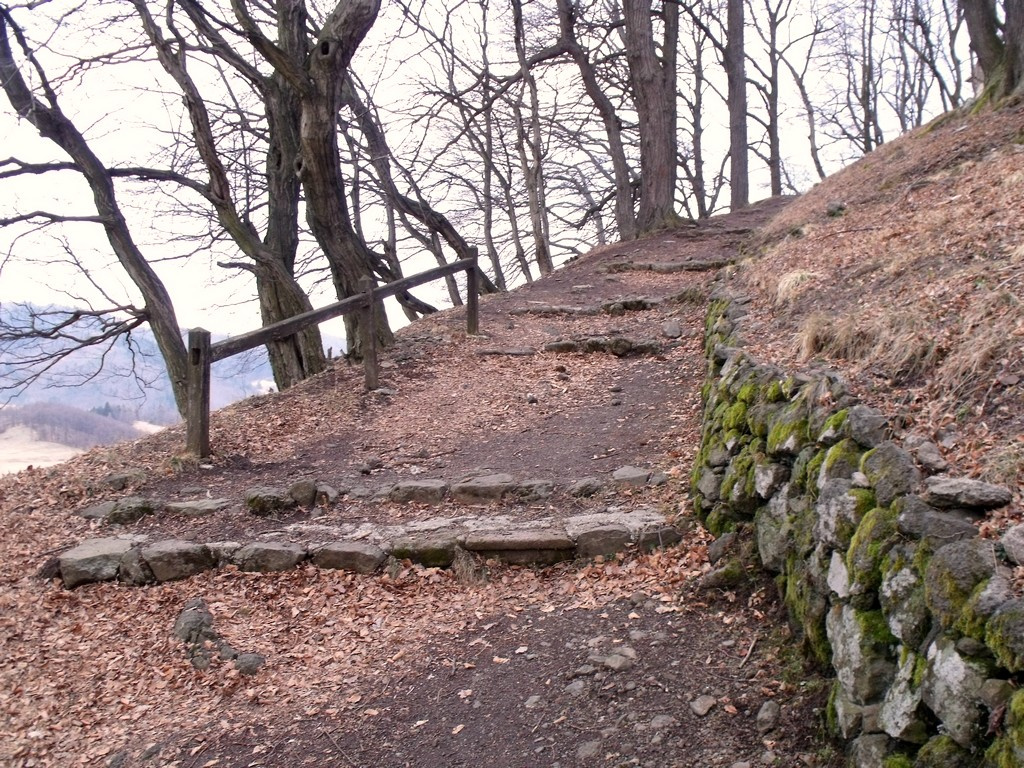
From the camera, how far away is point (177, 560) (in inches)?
203

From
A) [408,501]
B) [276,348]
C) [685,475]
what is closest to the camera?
[685,475]

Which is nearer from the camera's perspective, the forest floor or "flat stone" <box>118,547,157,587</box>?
the forest floor

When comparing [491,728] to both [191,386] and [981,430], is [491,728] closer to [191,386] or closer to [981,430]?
[981,430]

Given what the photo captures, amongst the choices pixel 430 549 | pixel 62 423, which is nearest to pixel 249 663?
pixel 430 549

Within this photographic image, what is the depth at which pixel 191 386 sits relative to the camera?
21.9 ft

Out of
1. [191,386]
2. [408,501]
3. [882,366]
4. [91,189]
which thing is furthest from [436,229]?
[882,366]

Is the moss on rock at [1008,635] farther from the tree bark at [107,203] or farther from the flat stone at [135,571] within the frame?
the tree bark at [107,203]

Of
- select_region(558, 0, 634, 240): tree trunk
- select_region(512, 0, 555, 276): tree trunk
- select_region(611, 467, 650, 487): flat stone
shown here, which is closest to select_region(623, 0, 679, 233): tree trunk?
select_region(558, 0, 634, 240): tree trunk

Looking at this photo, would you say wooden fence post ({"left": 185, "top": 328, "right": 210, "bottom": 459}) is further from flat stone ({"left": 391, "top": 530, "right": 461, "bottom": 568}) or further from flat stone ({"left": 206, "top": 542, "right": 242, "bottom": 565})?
flat stone ({"left": 391, "top": 530, "right": 461, "bottom": 568})

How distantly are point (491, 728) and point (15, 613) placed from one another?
3247 mm

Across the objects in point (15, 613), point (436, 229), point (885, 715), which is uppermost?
point (436, 229)

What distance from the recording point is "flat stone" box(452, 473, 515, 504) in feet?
18.7

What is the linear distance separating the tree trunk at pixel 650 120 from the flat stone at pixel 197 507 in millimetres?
11690

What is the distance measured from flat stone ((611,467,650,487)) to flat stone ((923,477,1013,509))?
2979mm
